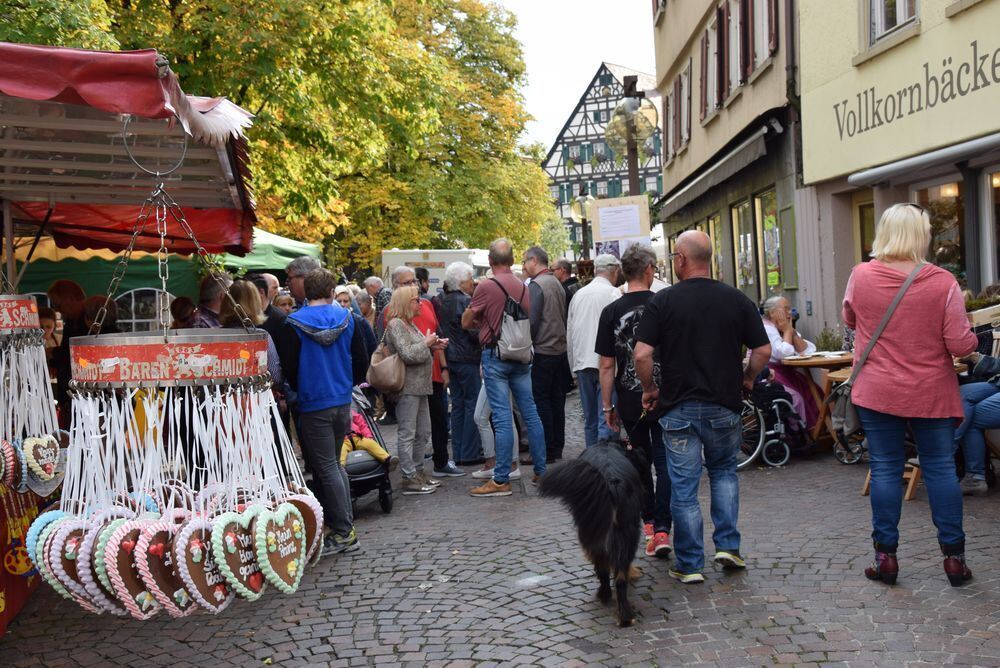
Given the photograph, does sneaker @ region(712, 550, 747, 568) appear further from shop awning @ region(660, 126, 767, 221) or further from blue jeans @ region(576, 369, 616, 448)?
shop awning @ region(660, 126, 767, 221)

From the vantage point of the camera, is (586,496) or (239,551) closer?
(239,551)

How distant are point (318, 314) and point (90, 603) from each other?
2.89 meters

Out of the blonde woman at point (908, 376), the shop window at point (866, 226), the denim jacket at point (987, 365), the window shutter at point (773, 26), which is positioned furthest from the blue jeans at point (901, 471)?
the window shutter at point (773, 26)

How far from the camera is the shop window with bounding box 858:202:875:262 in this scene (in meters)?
12.3

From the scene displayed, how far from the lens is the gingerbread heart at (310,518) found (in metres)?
4.16

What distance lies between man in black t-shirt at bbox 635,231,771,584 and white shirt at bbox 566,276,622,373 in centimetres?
266

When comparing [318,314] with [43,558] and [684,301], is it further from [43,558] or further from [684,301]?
[43,558]

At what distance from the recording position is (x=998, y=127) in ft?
27.7

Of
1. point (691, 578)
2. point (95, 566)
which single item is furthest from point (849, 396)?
point (95, 566)

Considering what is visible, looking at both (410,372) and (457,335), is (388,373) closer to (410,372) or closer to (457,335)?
(410,372)

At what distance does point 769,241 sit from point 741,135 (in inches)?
68.9

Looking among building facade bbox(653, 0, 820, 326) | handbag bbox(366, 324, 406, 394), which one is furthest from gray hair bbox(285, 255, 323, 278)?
building facade bbox(653, 0, 820, 326)

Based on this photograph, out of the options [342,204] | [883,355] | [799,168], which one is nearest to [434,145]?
[342,204]

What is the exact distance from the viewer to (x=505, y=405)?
824 centimetres
